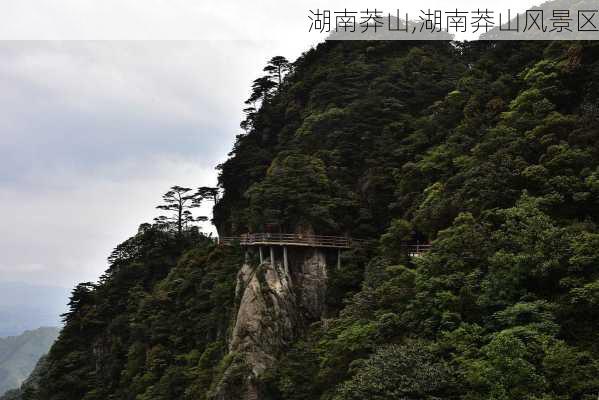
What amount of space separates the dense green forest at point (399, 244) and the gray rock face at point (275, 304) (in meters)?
0.66

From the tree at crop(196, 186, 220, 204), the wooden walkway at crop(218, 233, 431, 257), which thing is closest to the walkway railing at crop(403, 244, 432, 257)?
the wooden walkway at crop(218, 233, 431, 257)

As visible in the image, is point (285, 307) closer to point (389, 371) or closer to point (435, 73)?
point (389, 371)

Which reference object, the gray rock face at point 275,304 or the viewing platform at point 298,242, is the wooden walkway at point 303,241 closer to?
the viewing platform at point 298,242

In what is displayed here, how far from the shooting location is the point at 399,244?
26.5m

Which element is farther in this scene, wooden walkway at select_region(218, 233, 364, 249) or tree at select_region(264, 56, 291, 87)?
tree at select_region(264, 56, 291, 87)

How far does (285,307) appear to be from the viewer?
28922 mm

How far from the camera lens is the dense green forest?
16203mm

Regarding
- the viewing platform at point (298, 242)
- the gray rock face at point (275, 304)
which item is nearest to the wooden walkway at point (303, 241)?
the viewing platform at point (298, 242)

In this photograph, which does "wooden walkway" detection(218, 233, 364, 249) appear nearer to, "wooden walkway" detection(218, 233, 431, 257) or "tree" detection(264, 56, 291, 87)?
→ "wooden walkway" detection(218, 233, 431, 257)

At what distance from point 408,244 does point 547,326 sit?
37.3ft

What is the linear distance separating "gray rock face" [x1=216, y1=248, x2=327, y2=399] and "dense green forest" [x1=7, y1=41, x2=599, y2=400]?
0.66m

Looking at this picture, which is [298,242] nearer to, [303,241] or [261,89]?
[303,241]

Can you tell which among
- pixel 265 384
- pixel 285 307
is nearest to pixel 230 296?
pixel 285 307

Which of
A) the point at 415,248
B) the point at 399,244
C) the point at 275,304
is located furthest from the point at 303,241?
the point at 415,248
